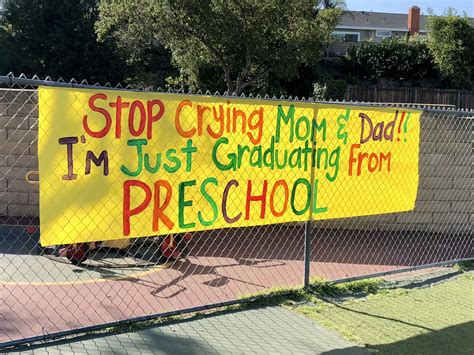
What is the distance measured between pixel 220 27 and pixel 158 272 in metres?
18.3

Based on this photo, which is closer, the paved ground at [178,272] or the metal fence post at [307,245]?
the paved ground at [178,272]

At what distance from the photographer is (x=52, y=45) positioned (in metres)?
32.2

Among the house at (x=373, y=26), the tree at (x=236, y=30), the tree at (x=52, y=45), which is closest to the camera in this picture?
the tree at (x=236, y=30)

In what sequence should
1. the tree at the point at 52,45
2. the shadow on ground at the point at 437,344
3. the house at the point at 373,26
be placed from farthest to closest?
the house at the point at 373,26
the tree at the point at 52,45
the shadow on ground at the point at 437,344

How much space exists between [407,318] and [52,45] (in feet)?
104

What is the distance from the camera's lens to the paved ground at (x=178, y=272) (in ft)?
15.0

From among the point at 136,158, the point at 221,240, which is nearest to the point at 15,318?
the point at 136,158

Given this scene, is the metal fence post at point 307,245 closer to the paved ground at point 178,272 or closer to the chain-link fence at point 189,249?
the chain-link fence at point 189,249

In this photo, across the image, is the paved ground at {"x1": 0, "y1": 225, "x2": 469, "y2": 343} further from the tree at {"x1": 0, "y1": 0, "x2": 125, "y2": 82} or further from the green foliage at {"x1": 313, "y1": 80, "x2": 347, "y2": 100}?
the tree at {"x1": 0, "y1": 0, "x2": 125, "y2": 82}

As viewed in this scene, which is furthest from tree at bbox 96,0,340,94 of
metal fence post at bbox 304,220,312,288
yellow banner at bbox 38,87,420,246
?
metal fence post at bbox 304,220,312,288

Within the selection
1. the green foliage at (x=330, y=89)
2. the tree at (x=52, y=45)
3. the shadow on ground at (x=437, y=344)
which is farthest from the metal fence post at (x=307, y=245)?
the tree at (x=52, y=45)

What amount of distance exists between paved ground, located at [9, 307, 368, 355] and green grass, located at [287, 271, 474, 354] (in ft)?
0.71

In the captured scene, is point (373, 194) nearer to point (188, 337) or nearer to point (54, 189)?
point (188, 337)

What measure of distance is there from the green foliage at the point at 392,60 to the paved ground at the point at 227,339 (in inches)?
1133
